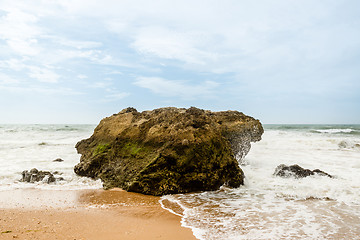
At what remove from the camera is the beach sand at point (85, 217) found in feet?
11.5

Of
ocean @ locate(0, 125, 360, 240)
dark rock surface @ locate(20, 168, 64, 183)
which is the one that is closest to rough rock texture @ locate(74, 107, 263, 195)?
ocean @ locate(0, 125, 360, 240)

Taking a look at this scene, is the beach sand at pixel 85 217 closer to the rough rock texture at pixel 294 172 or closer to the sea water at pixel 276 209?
the sea water at pixel 276 209

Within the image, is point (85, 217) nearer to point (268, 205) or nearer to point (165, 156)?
point (165, 156)

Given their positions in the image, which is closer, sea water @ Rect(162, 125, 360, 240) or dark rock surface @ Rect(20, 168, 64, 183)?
sea water @ Rect(162, 125, 360, 240)

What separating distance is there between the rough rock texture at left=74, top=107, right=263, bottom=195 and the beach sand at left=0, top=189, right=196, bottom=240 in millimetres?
561

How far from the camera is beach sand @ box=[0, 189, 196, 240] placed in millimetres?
3506

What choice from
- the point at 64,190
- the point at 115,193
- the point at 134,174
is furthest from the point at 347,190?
the point at 64,190

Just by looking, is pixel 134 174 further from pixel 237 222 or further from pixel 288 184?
Result: pixel 288 184

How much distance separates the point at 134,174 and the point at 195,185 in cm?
143

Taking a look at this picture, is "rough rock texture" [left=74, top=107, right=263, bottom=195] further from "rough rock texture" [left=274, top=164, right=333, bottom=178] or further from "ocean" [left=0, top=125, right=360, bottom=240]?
"rough rock texture" [left=274, top=164, right=333, bottom=178]

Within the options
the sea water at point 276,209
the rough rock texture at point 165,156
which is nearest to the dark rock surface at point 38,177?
the rough rock texture at point 165,156

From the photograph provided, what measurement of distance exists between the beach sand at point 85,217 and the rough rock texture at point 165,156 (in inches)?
22.1

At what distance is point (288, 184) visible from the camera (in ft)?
21.1

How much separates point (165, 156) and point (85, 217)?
6.87 ft
